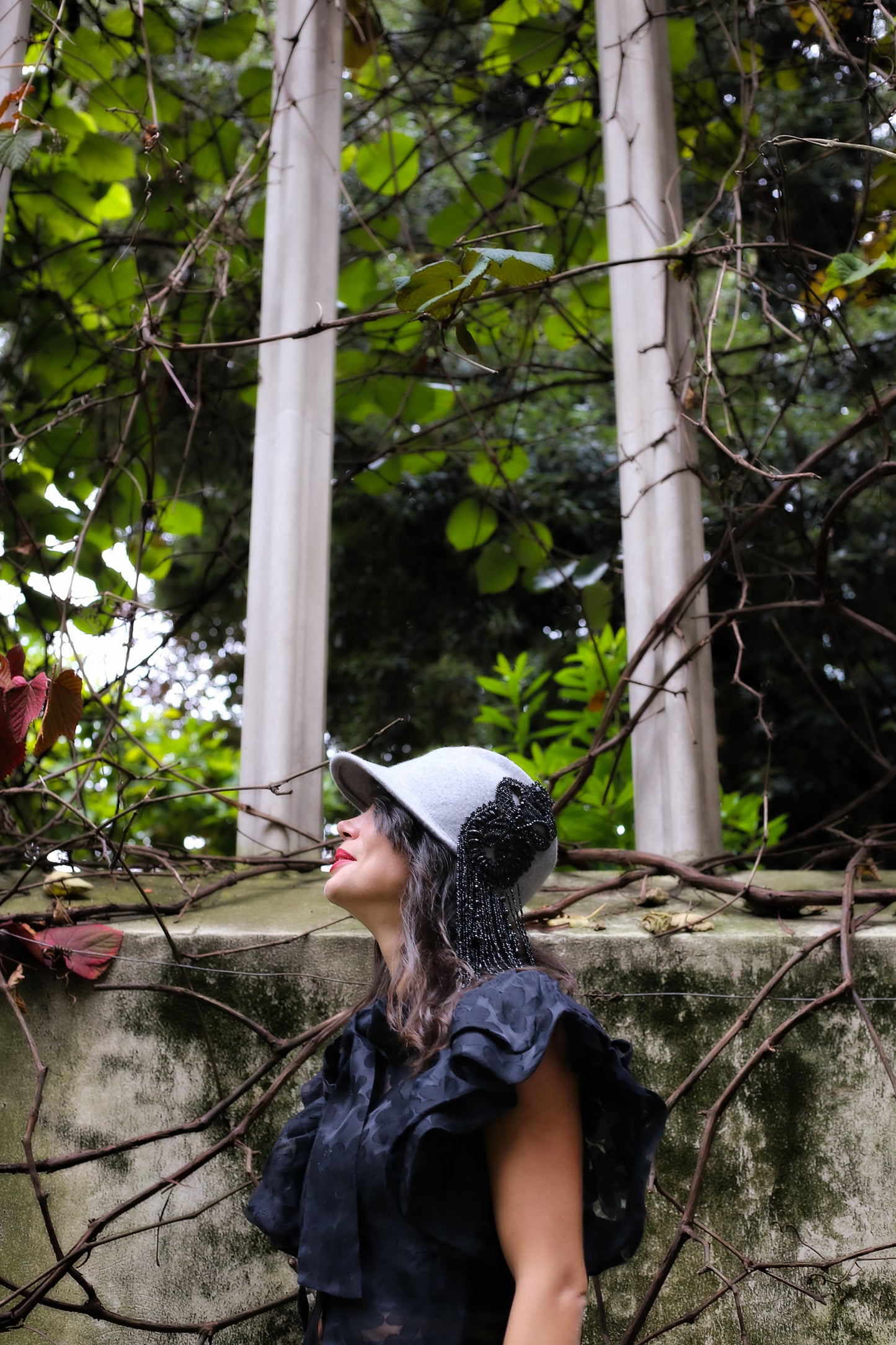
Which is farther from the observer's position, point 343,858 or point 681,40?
point 681,40

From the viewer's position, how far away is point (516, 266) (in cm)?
127

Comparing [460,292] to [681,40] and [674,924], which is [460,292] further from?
[681,40]

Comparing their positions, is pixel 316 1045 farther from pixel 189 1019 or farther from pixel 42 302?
pixel 42 302

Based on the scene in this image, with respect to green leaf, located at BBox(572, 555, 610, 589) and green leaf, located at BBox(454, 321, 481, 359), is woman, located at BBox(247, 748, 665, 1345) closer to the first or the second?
green leaf, located at BBox(454, 321, 481, 359)

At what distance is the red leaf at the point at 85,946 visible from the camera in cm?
147

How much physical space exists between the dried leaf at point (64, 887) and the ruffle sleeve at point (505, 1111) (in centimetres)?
86

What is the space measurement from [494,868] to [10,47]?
1798mm

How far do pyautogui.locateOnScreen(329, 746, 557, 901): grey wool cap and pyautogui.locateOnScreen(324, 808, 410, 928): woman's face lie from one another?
56mm

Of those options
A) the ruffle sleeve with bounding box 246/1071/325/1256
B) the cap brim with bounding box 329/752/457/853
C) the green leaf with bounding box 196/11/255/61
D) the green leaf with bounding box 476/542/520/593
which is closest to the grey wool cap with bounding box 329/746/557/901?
the cap brim with bounding box 329/752/457/853

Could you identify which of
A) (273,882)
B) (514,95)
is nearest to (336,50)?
(514,95)

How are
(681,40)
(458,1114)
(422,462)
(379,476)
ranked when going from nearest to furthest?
(458,1114) → (681,40) → (379,476) → (422,462)

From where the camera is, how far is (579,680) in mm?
2578

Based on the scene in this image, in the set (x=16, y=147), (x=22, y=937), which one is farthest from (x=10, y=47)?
(x=22, y=937)

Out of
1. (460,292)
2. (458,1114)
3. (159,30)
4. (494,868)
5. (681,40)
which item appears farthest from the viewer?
(159,30)
